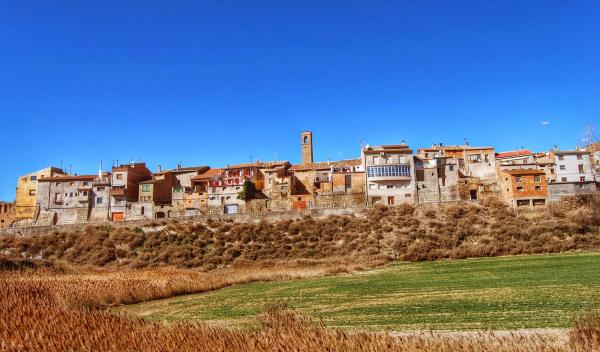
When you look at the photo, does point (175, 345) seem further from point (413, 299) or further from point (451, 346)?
point (413, 299)

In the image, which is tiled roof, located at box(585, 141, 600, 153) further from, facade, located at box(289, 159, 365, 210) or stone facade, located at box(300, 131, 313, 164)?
stone facade, located at box(300, 131, 313, 164)

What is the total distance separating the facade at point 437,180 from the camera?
2825 inches

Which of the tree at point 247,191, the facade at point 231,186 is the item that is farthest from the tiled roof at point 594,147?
the tree at point 247,191

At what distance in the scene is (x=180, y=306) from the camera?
2075 centimetres

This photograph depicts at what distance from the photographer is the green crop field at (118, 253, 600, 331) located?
41.5 feet

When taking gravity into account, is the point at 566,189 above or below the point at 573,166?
below

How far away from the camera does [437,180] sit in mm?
72562

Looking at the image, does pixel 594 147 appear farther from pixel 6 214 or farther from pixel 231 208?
pixel 6 214

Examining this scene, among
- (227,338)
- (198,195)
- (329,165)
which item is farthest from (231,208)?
(227,338)

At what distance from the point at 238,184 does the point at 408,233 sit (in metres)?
38.1

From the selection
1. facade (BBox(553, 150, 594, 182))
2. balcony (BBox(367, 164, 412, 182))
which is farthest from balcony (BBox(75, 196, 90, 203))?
facade (BBox(553, 150, 594, 182))

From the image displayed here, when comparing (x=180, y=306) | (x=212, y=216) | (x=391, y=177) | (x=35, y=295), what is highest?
(x=391, y=177)

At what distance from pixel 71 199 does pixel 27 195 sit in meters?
13.8

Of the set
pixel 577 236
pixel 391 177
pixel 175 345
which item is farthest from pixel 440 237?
pixel 175 345
